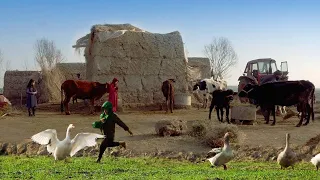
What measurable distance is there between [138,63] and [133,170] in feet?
57.3

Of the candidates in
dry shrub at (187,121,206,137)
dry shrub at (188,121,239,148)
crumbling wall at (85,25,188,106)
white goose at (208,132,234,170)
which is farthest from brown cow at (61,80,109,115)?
white goose at (208,132,234,170)

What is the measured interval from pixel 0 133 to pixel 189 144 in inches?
253

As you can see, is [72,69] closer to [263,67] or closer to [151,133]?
[263,67]

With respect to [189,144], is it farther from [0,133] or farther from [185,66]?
[185,66]

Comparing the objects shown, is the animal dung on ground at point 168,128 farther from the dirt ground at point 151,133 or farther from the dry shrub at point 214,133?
the dry shrub at point 214,133

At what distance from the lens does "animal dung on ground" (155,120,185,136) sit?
15.0 meters

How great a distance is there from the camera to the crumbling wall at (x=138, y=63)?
26031 mm

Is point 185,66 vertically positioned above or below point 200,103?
above

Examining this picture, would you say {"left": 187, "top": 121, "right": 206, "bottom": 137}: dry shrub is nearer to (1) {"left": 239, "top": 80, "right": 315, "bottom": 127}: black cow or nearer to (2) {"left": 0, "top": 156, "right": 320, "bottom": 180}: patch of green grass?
(2) {"left": 0, "top": 156, "right": 320, "bottom": 180}: patch of green grass

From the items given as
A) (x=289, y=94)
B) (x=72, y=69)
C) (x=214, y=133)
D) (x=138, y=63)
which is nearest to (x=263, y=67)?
(x=138, y=63)

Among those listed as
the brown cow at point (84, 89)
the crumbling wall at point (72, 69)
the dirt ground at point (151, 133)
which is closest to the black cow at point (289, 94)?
the dirt ground at point (151, 133)

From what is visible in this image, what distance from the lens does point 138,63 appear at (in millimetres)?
26719

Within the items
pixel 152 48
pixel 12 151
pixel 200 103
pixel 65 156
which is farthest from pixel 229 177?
pixel 200 103

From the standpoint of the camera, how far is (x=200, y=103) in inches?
1182
